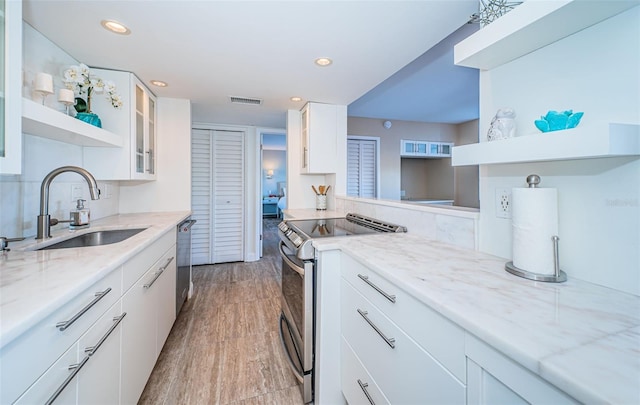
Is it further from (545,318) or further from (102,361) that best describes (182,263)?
(545,318)

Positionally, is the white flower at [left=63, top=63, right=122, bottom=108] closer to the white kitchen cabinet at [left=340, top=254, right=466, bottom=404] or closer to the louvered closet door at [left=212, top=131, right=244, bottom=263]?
the white kitchen cabinet at [left=340, top=254, right=466, bottom=404]

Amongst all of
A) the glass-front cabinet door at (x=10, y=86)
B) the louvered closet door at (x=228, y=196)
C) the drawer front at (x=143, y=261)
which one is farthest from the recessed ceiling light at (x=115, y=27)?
the louvered closet door at (x=228, y=196)

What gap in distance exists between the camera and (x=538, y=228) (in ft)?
2.77

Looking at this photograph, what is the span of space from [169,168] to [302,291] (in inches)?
83.5

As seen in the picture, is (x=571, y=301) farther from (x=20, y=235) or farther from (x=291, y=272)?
(x=20, y=235)

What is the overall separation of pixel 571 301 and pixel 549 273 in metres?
0.17

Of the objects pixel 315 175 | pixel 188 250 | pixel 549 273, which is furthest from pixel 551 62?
pixel 188 250

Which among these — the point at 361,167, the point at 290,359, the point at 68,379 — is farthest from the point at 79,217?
the point at 361,167

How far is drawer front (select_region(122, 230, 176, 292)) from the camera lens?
1183mm

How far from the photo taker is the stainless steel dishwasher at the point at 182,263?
2.19m

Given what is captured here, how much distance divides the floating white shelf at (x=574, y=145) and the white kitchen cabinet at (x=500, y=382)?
0.56 meters

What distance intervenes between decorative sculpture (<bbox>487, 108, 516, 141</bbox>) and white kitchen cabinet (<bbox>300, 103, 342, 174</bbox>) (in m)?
2.00

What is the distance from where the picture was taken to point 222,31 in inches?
59.1

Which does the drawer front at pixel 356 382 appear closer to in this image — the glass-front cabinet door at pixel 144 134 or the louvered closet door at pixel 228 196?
the glass-front cabinet door at pixel 144 134
